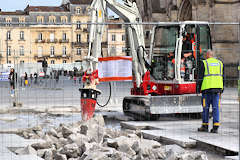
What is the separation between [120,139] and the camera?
25.4ft

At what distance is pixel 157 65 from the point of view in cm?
1295

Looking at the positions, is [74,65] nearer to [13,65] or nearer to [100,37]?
[13,65]

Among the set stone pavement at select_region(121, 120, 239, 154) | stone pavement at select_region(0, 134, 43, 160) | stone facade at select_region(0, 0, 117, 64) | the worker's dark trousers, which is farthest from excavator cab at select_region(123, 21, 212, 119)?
stone pavement at select_region(0, 134, 43, 160)

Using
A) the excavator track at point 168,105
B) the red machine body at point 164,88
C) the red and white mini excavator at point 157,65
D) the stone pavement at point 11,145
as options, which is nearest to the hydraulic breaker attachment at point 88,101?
the red and white mini excavator at point 157,65

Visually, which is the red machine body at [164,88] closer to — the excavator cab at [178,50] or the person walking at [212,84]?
the excavator cab at [178,50]

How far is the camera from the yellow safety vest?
29.8 feet

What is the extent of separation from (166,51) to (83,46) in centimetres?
250

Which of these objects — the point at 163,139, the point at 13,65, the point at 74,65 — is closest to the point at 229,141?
the point at 163,139

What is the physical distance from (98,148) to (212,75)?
3242 mm

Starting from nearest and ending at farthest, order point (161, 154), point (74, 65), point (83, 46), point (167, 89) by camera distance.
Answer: point (161, 154) < point (74, 65) < point (83, 46) < point (167, 89)

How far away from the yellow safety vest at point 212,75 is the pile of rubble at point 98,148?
5.60 ft

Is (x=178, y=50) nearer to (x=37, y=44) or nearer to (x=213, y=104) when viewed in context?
(x=213, y=104)

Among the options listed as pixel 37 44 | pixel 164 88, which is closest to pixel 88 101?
pixel 164 88

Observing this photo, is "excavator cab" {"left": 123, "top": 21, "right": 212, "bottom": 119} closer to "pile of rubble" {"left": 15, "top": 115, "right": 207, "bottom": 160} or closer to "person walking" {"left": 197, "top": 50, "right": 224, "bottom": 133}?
"person walking" {"left": 197, "top": 50, "right": 224, "bottom": 133}
